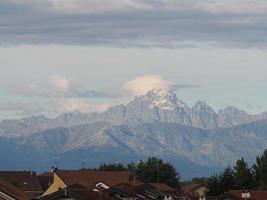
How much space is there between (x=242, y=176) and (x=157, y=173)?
28.4 meters

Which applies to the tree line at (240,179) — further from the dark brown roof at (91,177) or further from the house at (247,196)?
the house at (247,196)

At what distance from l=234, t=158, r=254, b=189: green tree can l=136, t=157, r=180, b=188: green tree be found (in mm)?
23240

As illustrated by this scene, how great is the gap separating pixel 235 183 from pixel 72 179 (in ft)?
124

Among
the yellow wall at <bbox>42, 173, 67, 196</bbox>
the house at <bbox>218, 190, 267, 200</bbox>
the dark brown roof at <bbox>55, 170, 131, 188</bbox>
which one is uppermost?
the dark brown roof at <bbox>55, 170, 131, 188</bbox>

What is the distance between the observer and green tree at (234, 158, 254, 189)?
151625 mm

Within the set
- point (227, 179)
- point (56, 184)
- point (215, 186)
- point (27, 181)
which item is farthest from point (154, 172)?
point (56, 184)

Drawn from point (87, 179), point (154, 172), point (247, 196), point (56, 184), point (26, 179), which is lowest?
point (247, 196)

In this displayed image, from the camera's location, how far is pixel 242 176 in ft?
503

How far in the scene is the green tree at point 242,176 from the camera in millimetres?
Result: 151625

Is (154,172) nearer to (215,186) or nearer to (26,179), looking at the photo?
(215,186)

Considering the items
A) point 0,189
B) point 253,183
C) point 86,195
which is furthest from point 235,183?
point 0,189

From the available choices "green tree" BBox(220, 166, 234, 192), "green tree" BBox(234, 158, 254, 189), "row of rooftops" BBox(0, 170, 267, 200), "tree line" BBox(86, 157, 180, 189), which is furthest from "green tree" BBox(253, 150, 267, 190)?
"row of rooftops" BBox(0, 170, 267, 200)

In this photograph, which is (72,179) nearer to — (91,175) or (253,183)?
(91,175)

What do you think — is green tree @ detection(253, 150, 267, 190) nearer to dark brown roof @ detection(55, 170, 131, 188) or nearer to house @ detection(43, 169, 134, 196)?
house @ detection(43, 169, 134, 196)
